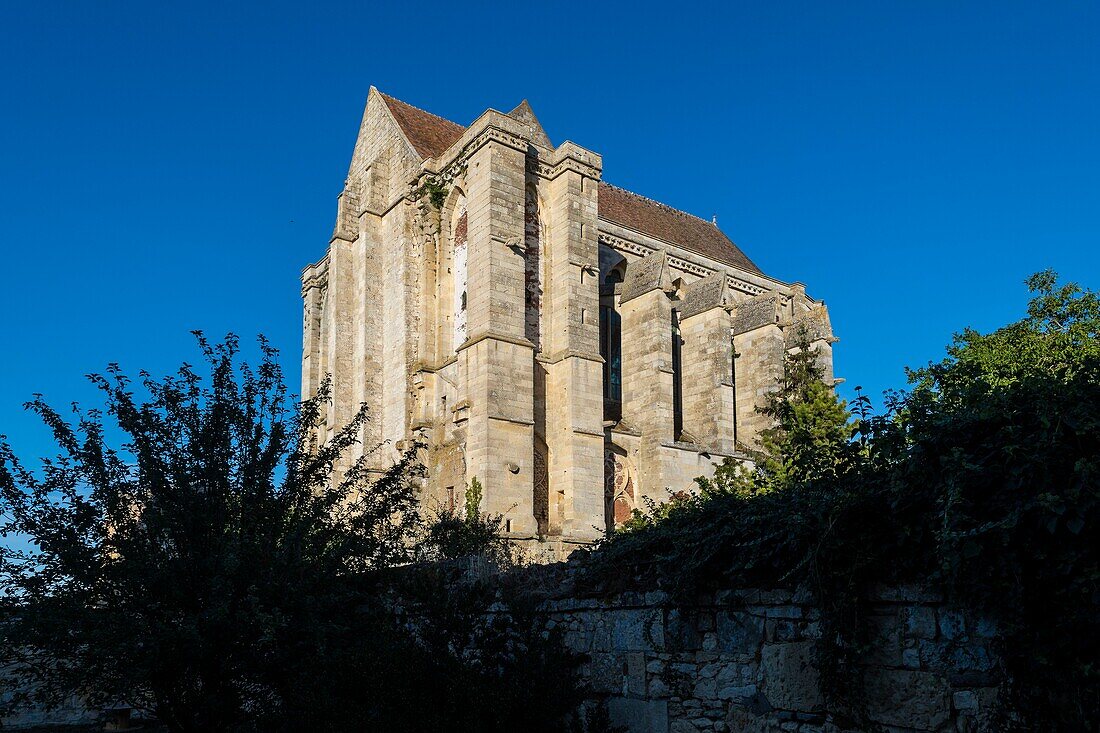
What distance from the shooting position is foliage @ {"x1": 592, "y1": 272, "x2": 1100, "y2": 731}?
200 inches

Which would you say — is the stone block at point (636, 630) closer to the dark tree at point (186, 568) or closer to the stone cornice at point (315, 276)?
the dark tree at point (186, 568)

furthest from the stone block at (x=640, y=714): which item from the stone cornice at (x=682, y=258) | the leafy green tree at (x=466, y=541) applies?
the stone cornice at (x=682, y=258)

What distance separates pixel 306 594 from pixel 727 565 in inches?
192

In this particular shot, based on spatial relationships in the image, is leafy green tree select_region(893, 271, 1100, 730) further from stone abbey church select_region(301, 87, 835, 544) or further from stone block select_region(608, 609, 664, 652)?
stone abbey church select_region(301, 87, 835, 544)

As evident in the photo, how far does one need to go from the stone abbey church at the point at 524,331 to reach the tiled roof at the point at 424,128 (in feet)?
0.35

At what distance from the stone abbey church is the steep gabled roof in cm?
77

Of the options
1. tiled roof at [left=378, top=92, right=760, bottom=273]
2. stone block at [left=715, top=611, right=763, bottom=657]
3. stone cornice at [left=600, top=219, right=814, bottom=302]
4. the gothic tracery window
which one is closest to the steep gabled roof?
tiled roof at [left=378, top=92, right=760, bottom=273]

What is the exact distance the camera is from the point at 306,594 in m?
9.83

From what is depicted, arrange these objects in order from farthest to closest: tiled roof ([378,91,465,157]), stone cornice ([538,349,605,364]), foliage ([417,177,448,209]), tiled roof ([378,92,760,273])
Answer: tiled roof ([378,92,760,273]), tiled roof ([378,91,465,157]), foliage ([417,177,448,209]), stone cornice ([538,349,605,364])

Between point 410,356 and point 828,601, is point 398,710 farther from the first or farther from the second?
point 410,356

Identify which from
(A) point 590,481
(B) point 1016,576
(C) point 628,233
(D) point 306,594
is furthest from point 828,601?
(C) point 628,233

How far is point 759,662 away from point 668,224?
99.1 feet

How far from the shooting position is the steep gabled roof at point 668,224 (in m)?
33.1

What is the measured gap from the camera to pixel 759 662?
7004 mm
